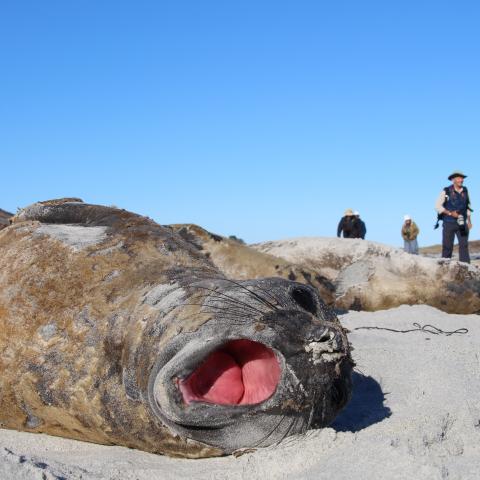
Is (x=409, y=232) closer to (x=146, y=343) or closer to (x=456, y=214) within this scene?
(x=456, y=214)

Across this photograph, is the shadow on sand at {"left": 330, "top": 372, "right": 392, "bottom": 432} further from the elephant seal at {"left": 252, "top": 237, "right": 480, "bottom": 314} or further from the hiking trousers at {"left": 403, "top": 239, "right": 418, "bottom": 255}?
the hiking trousers at {"left": 403, "top": 239, "right": 418, "bottom": 255}

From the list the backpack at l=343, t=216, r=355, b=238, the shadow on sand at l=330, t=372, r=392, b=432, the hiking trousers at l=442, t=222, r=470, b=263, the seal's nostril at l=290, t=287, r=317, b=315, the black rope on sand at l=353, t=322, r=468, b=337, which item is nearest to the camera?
the seal's nostril at l=290, t=287, r=317, b=315

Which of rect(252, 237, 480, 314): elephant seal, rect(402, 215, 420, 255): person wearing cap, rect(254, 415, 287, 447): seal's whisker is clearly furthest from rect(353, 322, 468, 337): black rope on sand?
rect(402, 215, 420, 255): person wearing cap

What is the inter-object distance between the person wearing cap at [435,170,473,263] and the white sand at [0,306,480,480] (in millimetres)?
7942

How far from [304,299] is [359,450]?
666 millimetres

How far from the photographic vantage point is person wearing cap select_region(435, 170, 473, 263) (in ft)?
40.0

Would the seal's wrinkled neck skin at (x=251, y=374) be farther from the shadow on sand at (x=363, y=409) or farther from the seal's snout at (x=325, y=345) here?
the shadow on sand at (x=363, y=409)

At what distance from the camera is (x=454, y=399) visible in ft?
12.9

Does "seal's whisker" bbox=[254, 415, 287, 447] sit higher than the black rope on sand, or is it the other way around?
the black rope on sand

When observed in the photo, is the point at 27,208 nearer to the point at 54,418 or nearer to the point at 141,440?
the point at 54,418

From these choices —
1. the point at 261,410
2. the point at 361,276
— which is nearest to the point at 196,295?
the point at 261,410

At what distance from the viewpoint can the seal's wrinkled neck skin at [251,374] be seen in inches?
111

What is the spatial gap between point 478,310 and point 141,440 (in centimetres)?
584

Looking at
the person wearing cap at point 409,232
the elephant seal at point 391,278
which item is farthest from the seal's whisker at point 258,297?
the person wearing cap at point 409,232
